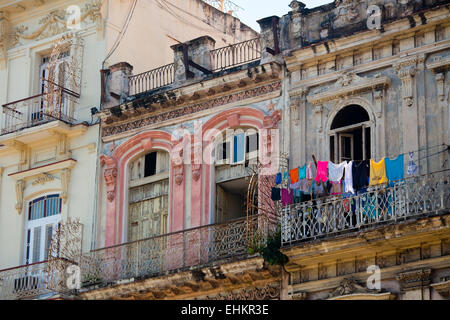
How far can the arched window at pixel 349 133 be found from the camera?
22.7m

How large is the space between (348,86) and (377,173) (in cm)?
214

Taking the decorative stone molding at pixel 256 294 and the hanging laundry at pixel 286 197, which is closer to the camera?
the hanging laundry at pixel 286 197

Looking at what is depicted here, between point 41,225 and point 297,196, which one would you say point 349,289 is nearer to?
point 297,196

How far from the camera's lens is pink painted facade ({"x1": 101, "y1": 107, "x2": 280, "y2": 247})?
24.3 metres

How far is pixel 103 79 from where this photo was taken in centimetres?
2652

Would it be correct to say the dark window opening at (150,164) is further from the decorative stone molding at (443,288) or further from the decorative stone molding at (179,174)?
the decorative stone molding at (443,288)

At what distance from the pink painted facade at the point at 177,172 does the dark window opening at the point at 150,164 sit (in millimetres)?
125

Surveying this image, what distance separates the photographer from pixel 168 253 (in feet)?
78.5

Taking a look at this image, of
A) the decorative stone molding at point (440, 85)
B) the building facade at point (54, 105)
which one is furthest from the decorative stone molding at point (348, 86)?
the building facade at point (54, 105)

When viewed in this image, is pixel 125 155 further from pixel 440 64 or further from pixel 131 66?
pixel 440 64

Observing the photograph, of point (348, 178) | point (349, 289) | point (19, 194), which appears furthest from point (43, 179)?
point (349, 289)

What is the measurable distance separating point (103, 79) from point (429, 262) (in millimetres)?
8953

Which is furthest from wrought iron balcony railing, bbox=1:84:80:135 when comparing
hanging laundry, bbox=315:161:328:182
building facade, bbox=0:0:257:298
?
hanging laundry, bbox=315:161:328:182
